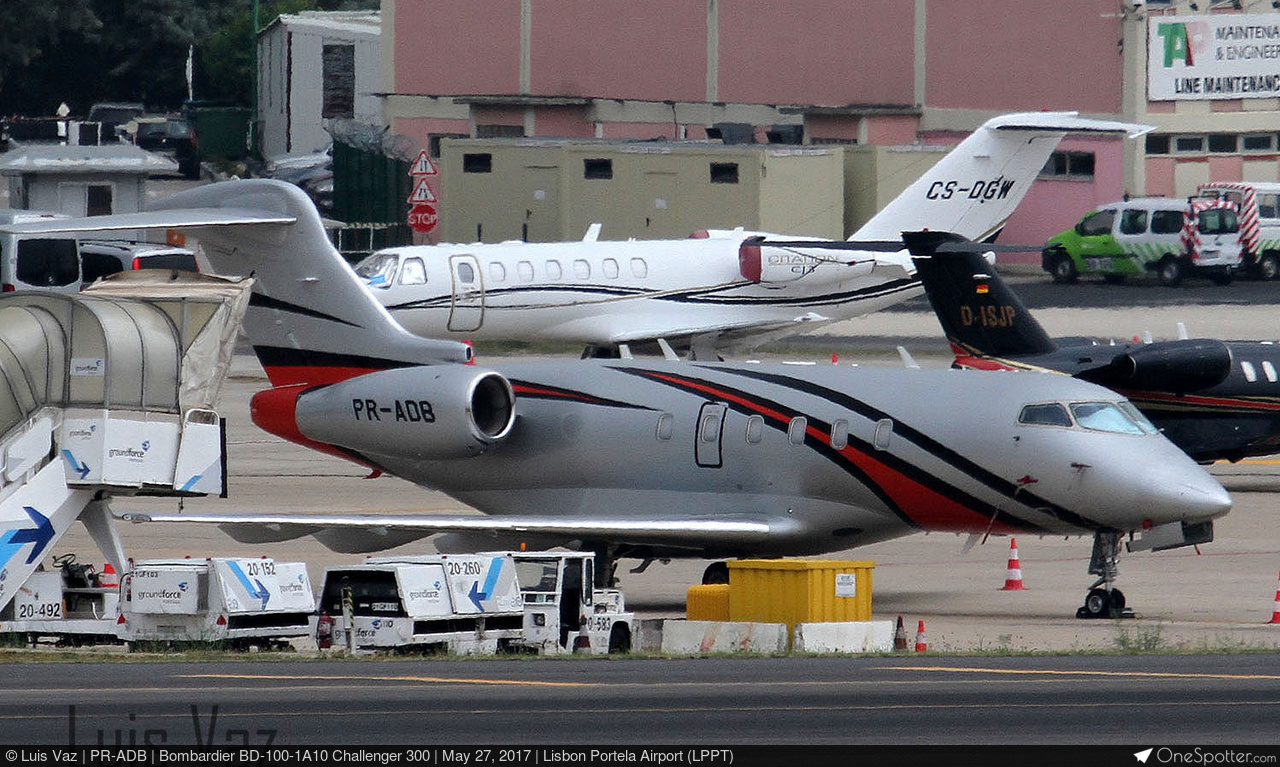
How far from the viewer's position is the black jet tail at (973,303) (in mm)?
29047

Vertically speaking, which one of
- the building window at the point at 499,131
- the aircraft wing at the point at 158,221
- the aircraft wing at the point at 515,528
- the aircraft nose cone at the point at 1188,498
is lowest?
the aircraft wing at the point at 515,528

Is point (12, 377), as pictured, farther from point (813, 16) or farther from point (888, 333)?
point (813, 16)

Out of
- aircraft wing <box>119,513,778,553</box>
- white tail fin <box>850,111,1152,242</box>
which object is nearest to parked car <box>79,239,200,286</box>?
white tail fin <box>850,111,1152,242</box>

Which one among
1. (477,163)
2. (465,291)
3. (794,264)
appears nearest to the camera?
(465,291)

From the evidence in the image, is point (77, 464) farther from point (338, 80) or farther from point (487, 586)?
point (338, 80)

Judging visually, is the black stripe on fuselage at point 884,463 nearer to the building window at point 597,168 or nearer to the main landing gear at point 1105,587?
the main landing gear at point 1105,587

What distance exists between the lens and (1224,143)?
6612 cm

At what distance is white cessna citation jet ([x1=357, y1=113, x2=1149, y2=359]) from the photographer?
39.4 m

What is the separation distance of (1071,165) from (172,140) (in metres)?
38.2

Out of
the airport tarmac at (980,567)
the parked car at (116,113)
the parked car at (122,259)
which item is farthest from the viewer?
the parked car at (116,113)

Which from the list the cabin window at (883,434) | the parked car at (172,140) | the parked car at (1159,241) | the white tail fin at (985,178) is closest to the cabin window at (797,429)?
the cabin window at (883,434)

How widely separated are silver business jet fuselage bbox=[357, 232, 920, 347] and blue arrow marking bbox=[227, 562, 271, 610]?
2051 cm

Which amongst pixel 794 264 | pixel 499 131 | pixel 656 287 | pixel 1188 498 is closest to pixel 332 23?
pixel 499 131

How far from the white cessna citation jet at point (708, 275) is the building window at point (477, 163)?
62.7 feet
